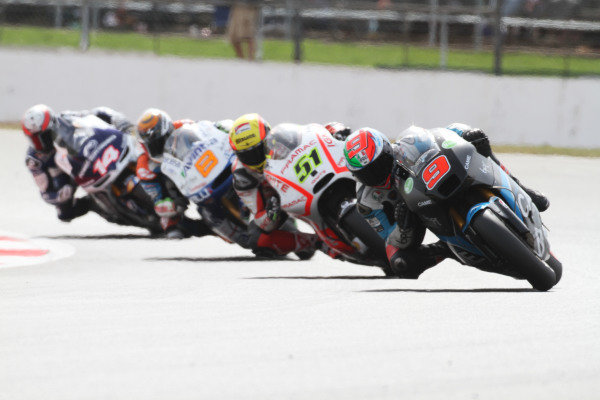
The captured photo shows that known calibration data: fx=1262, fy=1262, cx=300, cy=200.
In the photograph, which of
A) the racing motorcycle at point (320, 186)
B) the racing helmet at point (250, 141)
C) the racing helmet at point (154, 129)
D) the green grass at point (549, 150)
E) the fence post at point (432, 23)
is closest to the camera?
the racing motorcycle at point (320, 186)

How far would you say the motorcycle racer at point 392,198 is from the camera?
7922 millimetres

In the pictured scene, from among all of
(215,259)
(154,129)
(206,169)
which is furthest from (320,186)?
(154,129)

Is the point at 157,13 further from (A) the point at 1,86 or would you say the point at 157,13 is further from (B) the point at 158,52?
(A) the point at 1,86

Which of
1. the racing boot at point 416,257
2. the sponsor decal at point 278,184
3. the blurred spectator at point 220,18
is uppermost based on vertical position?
the blurred spectator at point 220,18

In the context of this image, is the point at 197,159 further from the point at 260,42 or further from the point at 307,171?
the point at 260,42

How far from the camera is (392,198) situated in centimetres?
843

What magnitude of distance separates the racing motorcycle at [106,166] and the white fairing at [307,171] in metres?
2.88

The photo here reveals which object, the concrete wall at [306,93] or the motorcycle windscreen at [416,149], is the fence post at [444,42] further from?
the motorcycle windscreen at [416,149]

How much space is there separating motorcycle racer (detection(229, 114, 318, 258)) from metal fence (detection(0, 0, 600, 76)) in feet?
29.6

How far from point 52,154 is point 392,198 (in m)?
5.17

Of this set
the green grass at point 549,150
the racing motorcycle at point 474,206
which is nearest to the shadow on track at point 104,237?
the racing motorcycle at point 474,206

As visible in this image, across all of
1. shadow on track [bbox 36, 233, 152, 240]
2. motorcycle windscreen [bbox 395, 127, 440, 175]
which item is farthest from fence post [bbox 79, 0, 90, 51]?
motorcycle windscreen [bbox 395, 127, 440, 175]

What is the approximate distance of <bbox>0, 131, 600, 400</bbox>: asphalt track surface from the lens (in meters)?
4.70

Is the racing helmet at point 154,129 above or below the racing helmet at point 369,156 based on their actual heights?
below
